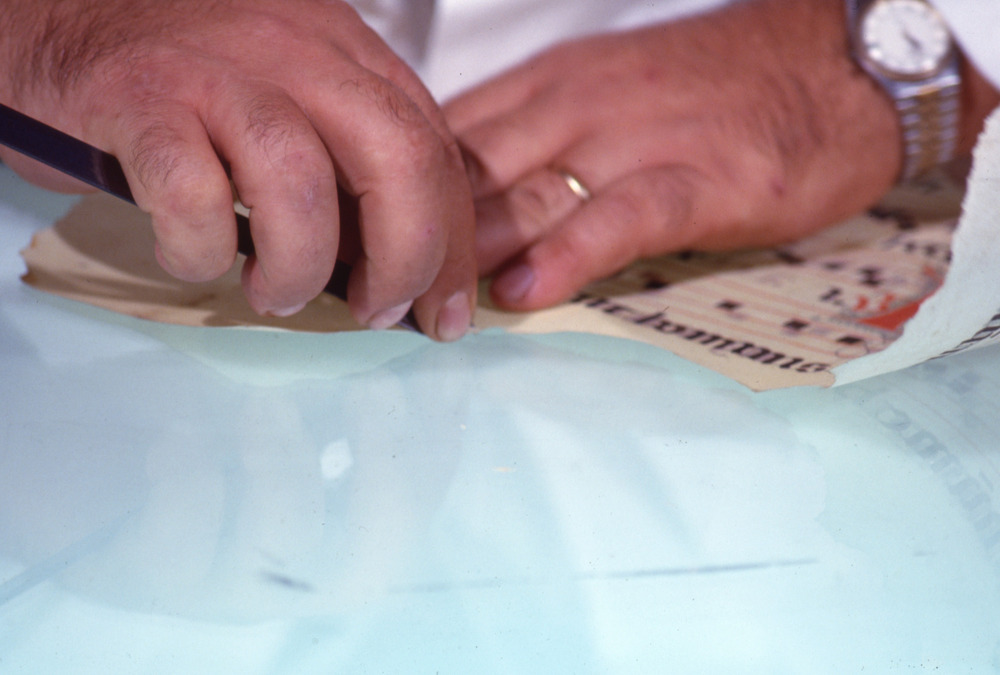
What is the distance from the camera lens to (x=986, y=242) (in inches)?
13.3

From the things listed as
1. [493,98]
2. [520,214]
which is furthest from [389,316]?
[493,98]

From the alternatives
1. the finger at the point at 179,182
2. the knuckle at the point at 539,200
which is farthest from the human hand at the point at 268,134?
the knuckle at the point at 539,200

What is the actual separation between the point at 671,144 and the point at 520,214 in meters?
0.14

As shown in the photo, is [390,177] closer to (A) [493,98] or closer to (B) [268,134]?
(B) [268,134]

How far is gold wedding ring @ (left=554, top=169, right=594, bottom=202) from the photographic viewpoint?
55 cm

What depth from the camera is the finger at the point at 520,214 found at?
0.49 metres

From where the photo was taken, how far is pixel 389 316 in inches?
16.0

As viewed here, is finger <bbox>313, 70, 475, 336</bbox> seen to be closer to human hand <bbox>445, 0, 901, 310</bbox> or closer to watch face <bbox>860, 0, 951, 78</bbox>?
human hand <bbox>445, 0, 901, 310</bbox>

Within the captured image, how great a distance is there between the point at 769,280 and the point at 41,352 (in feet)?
1.33

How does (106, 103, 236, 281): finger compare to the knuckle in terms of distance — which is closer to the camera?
(106, 103, 236, 281): finger

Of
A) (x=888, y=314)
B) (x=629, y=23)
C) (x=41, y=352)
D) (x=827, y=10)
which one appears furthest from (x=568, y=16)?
(x=41, y=352)

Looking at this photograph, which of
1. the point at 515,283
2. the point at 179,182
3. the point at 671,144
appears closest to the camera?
the point at 179,182

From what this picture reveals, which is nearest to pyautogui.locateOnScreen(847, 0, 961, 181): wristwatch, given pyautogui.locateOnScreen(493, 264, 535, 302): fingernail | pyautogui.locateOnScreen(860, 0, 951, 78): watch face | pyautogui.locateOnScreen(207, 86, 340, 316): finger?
pyautogui.locateOnScreen(860, 0, 951, 78): watch face

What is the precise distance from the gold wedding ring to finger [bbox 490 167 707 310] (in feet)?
0.04
